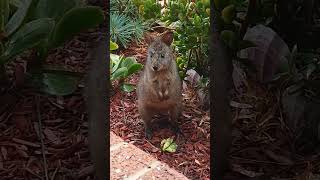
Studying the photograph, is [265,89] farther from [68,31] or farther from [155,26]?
[68,31]

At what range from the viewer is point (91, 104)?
1.23 m

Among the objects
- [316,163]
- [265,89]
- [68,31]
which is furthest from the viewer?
[265,89]

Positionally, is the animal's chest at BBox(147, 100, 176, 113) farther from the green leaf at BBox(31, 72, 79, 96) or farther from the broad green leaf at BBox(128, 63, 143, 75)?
the green leaf at BBox(31, 72, 79, 96)

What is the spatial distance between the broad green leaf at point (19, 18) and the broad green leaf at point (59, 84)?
131 millimetres

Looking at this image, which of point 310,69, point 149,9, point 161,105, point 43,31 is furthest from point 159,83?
point 310,69

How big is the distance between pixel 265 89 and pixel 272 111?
0.07m

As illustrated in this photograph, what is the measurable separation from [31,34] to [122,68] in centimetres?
22

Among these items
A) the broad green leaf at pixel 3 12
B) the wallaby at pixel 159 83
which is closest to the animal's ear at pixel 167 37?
the wallaby at pixel 159 83

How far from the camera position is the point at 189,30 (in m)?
1.27

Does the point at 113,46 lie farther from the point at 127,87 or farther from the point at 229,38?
the point at 229,38

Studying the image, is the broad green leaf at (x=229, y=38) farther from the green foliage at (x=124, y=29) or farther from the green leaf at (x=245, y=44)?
the green foliage at (x=124, y=29)

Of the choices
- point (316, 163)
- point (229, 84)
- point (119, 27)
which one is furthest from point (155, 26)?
point (316, 163)

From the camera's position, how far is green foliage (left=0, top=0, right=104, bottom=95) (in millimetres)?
1116

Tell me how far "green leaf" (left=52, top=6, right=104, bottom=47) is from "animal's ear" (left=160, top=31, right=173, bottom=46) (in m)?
0.17
